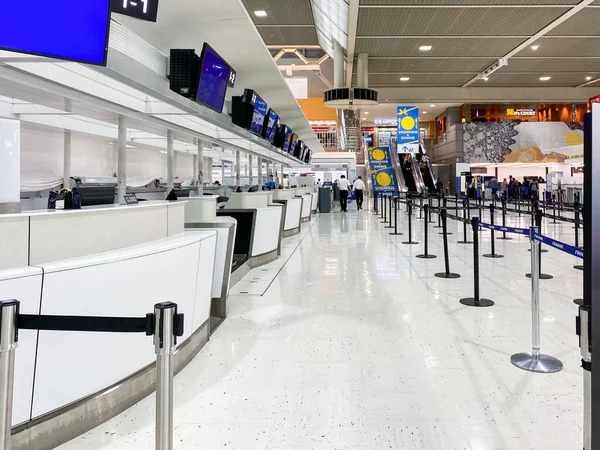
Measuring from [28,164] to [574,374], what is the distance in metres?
10.7

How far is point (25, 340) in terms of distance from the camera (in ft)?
5.99

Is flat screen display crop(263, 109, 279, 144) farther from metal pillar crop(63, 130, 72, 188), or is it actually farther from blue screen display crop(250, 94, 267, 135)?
metal pillar crop(63, 130, 72, 188)

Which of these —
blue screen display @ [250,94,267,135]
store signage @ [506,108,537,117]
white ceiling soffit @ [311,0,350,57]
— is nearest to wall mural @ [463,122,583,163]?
store signage @ [506,108,537,117]

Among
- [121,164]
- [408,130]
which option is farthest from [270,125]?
[408,130]

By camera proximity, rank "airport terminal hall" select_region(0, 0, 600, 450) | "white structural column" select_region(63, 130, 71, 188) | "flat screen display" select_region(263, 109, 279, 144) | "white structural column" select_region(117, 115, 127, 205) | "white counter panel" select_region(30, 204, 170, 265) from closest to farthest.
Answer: "airport terminal hall" select_region(0, 0, 600, 450), "white counter panel" select_region(30, 204, 170, 265), "white structural column" select_region(117, 115, 127, 205), "white structural column" select_region(63, 130, 71, 188), "flat screen display" select_region(263, 109, 279, 144)

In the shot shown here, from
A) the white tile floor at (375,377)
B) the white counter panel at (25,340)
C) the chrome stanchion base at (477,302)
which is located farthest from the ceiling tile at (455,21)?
the white counter panel at (25,340)

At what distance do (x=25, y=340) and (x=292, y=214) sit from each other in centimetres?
874

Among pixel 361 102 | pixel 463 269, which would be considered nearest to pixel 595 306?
pixel 463 269

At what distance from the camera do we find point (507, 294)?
191 inches

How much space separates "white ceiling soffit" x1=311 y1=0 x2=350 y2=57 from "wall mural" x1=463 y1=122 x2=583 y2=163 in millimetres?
15888

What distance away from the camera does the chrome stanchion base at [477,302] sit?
438cm

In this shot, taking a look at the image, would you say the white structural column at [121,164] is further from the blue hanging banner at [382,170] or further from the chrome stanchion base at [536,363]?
the blue hanging banner at [382,170]

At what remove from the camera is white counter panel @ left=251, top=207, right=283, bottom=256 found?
6605 mm

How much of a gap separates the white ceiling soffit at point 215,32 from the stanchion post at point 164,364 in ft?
14.1
